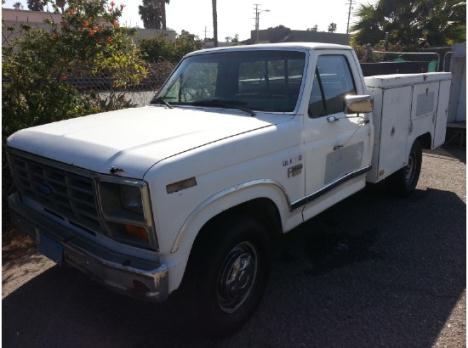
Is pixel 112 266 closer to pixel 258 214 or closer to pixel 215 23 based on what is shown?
pixel 258 214

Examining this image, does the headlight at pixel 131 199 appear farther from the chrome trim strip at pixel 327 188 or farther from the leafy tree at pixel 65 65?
the leafy tree at pixel 65 65

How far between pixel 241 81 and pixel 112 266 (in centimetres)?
206

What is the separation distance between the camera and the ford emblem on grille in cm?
288

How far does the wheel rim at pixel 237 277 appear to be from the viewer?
286 cm

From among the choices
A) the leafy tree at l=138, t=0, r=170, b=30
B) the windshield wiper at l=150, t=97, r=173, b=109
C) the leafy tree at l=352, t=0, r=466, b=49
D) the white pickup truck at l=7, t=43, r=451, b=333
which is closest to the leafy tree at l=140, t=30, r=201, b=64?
the leafy tree at l=352, t=0, r=466, b=49

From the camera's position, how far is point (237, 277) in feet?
9.70

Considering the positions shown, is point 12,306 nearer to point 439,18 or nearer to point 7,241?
point 7,241

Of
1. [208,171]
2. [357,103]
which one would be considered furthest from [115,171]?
[357,103]

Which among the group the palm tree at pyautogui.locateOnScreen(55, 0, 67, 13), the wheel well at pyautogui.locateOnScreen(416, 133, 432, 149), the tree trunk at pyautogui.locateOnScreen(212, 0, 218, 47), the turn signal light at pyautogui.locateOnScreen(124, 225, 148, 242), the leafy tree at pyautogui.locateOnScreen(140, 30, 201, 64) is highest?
the tree trunk at pyautogui.locateOnScreen(212, 0, 218, 47)

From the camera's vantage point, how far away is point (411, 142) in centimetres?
523

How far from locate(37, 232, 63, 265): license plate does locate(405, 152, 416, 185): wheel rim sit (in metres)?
4.57

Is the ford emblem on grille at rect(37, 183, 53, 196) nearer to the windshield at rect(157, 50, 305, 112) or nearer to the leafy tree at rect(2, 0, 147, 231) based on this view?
the windshield at rect(157, 50, 305, 112)

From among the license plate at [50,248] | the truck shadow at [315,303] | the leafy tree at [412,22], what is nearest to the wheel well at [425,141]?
the truck shadow at [315,303]

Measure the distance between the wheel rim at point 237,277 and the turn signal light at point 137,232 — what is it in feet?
2.06
